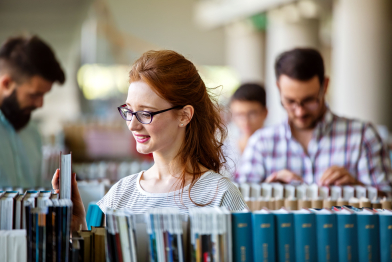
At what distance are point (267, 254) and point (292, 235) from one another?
0.42 feet

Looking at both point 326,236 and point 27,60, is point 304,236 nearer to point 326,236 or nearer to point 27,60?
point 326,236

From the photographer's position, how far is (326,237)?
1.67 metres

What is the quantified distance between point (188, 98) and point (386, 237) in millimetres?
1005

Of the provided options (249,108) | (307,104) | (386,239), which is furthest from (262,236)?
(249,108)

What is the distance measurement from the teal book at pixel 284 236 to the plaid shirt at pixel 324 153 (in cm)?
166

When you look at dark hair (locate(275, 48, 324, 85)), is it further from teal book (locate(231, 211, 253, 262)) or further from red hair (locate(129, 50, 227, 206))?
teal book (locate(231, 211, 253, 262))

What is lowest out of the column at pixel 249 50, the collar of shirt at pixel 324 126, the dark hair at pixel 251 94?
the collar of shirt at pixel 324 126

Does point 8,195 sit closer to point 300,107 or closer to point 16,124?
point 16,124

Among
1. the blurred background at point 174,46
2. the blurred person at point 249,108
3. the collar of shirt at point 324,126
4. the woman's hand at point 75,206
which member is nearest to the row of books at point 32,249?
the woman's hand at point 75,206

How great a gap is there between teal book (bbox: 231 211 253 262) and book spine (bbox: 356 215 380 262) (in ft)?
1.47

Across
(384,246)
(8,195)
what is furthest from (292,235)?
(8,195)

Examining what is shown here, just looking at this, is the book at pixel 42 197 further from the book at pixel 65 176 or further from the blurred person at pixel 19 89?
the blurred person at pixel 19 89

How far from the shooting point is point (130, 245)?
5.31 feet

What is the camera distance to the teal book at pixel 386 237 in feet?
5.54
